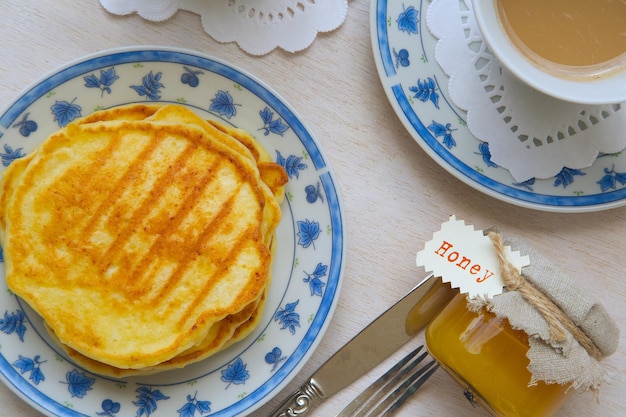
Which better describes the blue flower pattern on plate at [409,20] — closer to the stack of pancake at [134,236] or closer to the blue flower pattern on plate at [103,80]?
the stack of pancake at [134,236]

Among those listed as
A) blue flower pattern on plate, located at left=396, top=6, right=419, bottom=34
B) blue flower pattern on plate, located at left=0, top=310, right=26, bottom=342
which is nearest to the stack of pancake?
blue flower pattern on plate, located at left=0, top=310, right=26, bottom=342

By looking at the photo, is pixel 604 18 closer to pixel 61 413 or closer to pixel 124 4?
pixel 124 4

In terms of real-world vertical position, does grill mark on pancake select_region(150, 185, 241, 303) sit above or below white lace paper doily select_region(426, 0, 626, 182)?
below

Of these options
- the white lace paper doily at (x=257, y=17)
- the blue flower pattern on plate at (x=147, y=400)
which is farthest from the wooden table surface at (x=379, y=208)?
the blue flower pattern on plate at (x=147, y=400)

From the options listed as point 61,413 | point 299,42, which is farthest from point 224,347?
point 299,42

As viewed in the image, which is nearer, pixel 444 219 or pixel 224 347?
pixel 224 347

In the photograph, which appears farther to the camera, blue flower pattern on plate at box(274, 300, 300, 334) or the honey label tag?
blue flower pattern on plate at box(274, 300, 300, 334)

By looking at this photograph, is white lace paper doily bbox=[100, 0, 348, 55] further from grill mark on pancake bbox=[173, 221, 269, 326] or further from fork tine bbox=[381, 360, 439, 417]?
fork tine bbox=[381, 360, 439, 417]
